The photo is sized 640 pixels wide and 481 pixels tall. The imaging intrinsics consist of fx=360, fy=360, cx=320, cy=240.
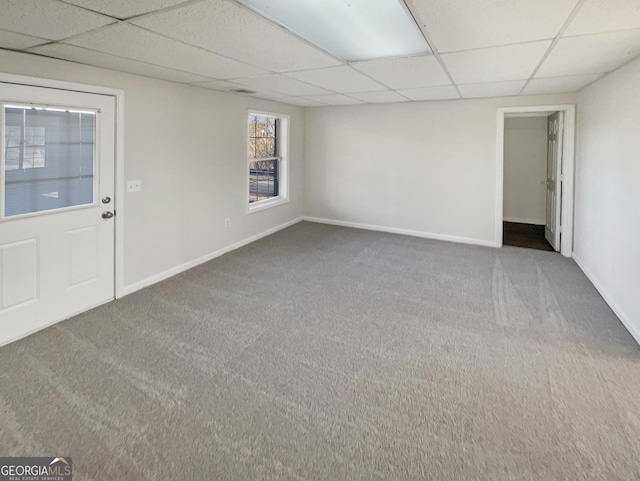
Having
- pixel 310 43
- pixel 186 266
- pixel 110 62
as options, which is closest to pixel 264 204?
pixel 186 266

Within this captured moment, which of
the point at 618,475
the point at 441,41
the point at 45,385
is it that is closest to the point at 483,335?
the point at 618,475

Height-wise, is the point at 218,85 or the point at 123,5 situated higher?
the point at 218,85

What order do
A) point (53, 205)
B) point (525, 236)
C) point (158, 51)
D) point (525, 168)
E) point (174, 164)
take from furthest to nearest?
point (525, 168) → point (525, 236) → point (174, 164) → point (53, 205) → point (158, 51)

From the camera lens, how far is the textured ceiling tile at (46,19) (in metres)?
1.85

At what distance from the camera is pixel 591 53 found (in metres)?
2.84

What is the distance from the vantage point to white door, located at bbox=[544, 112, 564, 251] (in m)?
5.04

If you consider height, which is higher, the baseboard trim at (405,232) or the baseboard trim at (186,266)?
the baseboard trim at (405,232)

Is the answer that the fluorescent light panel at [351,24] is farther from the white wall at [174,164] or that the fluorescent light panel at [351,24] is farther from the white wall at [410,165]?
the white wall at [410,165]

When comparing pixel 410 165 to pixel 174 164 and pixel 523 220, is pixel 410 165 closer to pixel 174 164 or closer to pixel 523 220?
pixel 523 220

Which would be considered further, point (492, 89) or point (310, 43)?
point (492, 89)

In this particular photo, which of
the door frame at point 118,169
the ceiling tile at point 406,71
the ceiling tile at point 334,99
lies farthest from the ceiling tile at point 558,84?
the door frame at point 118,169

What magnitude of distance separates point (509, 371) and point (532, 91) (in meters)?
3.88

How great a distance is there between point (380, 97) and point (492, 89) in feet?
4.92

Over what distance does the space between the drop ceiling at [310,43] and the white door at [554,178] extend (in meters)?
0.98
